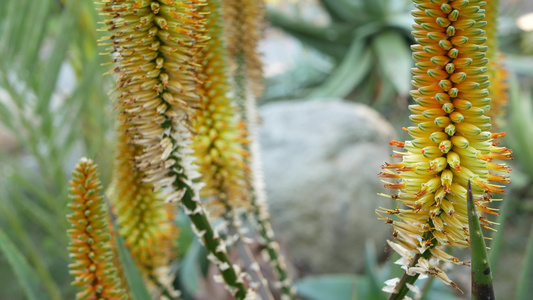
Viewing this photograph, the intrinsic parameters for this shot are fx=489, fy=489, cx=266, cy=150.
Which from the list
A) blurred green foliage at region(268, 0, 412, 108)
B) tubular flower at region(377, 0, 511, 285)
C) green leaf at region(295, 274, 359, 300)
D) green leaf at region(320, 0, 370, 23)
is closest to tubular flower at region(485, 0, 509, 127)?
tubular flower at region(377, 0, 511, 285)

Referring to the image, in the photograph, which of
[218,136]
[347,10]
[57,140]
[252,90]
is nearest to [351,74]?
[347,10]

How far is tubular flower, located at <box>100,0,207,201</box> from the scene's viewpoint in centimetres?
51

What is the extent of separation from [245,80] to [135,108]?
52cm

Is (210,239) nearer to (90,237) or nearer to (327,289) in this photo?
(90,237)

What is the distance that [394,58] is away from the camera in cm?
407

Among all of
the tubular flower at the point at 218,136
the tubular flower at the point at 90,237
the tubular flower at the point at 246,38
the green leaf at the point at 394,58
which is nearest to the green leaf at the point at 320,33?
the green leaf at the point at 394,58

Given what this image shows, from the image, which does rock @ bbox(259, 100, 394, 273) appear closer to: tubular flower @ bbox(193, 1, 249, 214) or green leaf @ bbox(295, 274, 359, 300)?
green leaf @ bbox(295, 274, 359, 300)

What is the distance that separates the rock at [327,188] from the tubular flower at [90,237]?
198 centimetres

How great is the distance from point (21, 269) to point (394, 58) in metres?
3.76

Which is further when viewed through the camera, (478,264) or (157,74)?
(157,74)

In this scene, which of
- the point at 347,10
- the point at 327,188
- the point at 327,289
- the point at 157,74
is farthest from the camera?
the point at 347,10

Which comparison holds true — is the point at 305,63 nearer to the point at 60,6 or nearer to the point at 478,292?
the point at 60,6

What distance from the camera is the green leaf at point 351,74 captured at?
429cm

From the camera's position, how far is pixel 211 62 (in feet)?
2.45
